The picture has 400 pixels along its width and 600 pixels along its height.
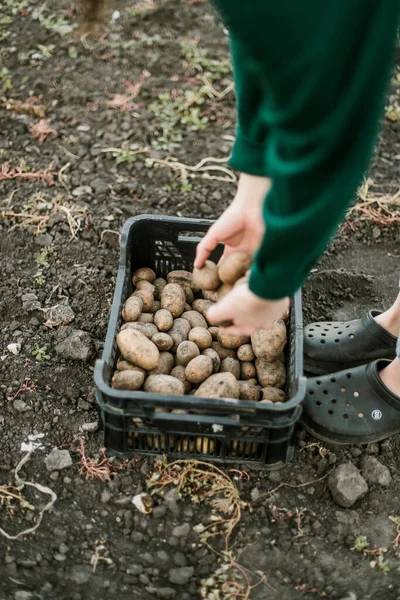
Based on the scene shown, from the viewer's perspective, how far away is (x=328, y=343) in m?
1.94

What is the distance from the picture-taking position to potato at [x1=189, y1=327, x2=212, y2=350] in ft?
5.96

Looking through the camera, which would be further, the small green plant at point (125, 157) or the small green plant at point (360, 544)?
the small green plant at point (125, 157)

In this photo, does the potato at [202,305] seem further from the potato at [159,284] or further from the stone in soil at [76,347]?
the stone in soil at [76,347]

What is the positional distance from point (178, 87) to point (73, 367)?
1579 millimetres

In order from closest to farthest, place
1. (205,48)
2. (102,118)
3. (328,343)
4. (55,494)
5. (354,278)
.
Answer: (55,494), (328,343), (354,278), (102,118), (205,48)

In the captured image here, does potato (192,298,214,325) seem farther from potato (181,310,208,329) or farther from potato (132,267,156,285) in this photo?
potato (132,267,156,285)

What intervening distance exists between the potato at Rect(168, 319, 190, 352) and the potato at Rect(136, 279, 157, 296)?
13cm

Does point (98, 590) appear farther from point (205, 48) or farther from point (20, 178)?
point (205, 48)

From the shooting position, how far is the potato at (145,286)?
195 cm

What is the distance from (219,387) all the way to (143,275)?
0.52 m

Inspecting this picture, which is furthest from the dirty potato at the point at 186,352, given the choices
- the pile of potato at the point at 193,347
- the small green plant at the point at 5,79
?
the small green plant at the point at 5,79

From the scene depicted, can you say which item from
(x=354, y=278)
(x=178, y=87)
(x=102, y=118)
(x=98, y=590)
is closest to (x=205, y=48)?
(x=178, y=87)

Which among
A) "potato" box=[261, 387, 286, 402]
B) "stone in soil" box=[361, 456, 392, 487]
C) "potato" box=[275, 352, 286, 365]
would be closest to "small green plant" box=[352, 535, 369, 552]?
"stone in soil" box=[361, 456, 392, 487]

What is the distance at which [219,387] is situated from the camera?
1.62m
